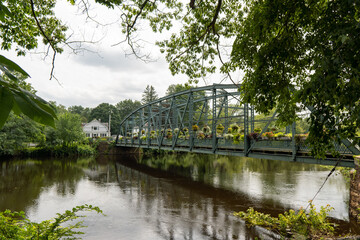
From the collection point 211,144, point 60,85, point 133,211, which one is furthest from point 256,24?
point 211,144

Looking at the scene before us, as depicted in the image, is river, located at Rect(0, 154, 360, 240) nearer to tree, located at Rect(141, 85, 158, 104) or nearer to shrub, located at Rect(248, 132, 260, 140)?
shrub, located at Rect(248, 132, 260, 140)

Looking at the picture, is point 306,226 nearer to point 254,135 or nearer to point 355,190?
point 355,190

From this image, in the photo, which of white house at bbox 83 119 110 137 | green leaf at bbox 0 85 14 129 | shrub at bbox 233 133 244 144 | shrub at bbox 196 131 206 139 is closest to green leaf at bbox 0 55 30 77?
green leaf at bbox 0 85 14 129

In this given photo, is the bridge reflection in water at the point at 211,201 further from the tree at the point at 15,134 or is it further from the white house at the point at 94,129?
the white house at the point at 94,129

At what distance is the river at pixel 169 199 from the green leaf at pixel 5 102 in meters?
8.42

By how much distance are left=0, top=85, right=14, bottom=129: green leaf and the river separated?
8415mm

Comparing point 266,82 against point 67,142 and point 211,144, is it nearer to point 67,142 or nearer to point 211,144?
point 211,144

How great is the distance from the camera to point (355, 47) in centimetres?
282

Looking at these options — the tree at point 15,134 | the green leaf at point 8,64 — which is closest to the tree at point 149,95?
the tree at point 15,134

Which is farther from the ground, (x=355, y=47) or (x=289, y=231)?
(x=355, y=47)

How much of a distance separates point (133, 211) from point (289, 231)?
667 centimetres

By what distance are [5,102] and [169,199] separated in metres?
13.3

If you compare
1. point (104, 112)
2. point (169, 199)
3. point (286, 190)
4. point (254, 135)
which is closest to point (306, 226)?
point (254, 135)

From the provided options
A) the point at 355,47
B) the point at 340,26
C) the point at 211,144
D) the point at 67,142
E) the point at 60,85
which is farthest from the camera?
the point at 67,142
